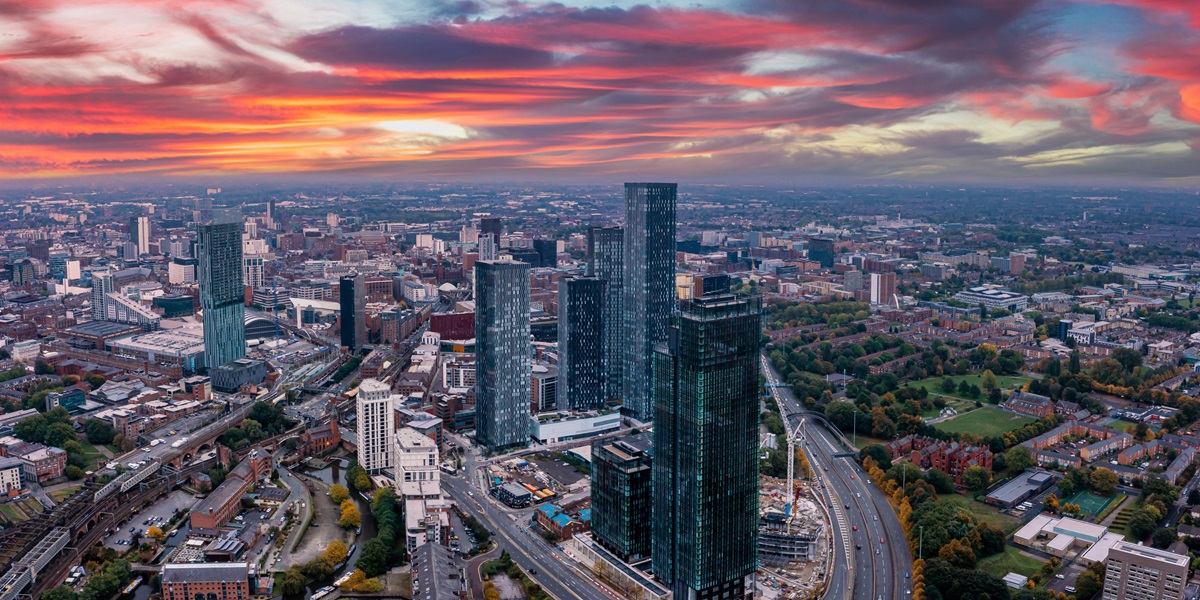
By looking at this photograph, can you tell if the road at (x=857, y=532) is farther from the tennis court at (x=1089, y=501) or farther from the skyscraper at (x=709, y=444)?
the tennis court at (x=1089, y=501)

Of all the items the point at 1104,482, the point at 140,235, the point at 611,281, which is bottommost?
the point at 1104,482

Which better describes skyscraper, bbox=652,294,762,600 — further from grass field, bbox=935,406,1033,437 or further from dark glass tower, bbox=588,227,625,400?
grass field, bbox=935,406,1033,437

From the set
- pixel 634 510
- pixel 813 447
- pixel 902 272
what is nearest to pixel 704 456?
pixel 634 510

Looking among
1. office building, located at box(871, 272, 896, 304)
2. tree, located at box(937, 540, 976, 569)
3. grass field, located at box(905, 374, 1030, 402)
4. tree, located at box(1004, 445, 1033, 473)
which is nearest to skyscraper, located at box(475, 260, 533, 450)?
tree, located at box(937, 540, 976, 569)

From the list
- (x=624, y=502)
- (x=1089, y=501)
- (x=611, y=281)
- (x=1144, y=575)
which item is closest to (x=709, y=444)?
(x=624, y=502)

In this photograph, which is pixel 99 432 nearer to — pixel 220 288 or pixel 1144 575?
pixel 220 288

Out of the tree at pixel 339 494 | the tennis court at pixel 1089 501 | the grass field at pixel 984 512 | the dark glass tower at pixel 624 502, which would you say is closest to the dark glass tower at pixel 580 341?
the tree at pixel 339 494
